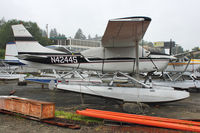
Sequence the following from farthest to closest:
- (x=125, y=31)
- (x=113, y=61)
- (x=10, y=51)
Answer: (x=10, y=51) < (x=113, y=61) < (x=125, y=31)

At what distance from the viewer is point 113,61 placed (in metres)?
7.71

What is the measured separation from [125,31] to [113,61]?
1929 mm

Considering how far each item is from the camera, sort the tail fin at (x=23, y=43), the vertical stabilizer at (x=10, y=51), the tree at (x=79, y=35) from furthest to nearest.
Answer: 1. the tree at (x=79, y=35)
2. the vertical stabilizer at (x=10, y=51)
3. the tail fin at (x=23, y=43)

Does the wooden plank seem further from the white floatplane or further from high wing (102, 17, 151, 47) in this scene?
the white floatplane

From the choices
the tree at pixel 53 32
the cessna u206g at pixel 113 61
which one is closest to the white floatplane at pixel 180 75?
the cessna u206g at pixel 113 61

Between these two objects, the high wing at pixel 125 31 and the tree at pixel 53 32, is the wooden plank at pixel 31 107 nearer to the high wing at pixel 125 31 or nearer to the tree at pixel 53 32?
the high wing at pixel 125 31

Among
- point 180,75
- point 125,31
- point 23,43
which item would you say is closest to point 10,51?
point 23,43

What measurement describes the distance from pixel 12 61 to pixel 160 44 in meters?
79.7

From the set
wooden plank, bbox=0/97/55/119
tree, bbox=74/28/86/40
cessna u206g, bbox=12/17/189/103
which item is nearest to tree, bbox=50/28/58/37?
tree, bbox=74/28/86/40

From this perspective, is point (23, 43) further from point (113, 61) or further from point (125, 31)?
point (125, 31)

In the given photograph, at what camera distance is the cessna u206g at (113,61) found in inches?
263

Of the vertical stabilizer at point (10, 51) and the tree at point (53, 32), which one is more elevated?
the tree at point (53, 32)

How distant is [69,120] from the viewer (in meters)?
4.96

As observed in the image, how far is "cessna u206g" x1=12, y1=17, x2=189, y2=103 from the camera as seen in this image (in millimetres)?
6684
